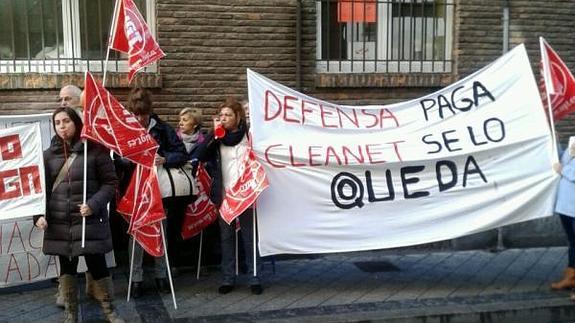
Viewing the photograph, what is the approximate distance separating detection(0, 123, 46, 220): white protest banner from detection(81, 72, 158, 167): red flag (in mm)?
544

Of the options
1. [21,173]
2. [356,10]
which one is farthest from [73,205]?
[356,10]

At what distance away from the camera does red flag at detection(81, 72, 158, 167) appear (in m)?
4.79

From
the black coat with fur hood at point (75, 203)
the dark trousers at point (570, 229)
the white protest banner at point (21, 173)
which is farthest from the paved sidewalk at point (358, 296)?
the white protest banner at point (21, 173)

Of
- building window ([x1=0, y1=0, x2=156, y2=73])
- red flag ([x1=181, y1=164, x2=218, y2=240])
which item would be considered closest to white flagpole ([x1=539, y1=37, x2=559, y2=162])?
red flag ([x1=181, y1=164, x2=218, y2=240])

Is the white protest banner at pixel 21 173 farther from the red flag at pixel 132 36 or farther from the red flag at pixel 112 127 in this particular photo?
the red flag at pixel 132 36

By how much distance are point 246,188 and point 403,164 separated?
1.41 m

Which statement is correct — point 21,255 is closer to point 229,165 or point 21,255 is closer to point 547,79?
point 229,165

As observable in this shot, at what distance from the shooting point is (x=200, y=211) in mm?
6223

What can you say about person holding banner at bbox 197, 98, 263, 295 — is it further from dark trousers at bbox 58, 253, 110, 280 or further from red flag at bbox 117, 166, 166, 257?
dark trousers at bbox 58, 253, 110, 280

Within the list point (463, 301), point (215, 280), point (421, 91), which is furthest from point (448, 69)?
point (215, 280)

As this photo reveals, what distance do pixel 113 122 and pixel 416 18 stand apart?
453 centimetres

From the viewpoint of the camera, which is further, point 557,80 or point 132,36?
point 557,80

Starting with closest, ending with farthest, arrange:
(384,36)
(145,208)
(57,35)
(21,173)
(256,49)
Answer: (21,173)
(145,208)
(57,35)
(256,49)
(384,36)

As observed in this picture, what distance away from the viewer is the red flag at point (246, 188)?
546cm
